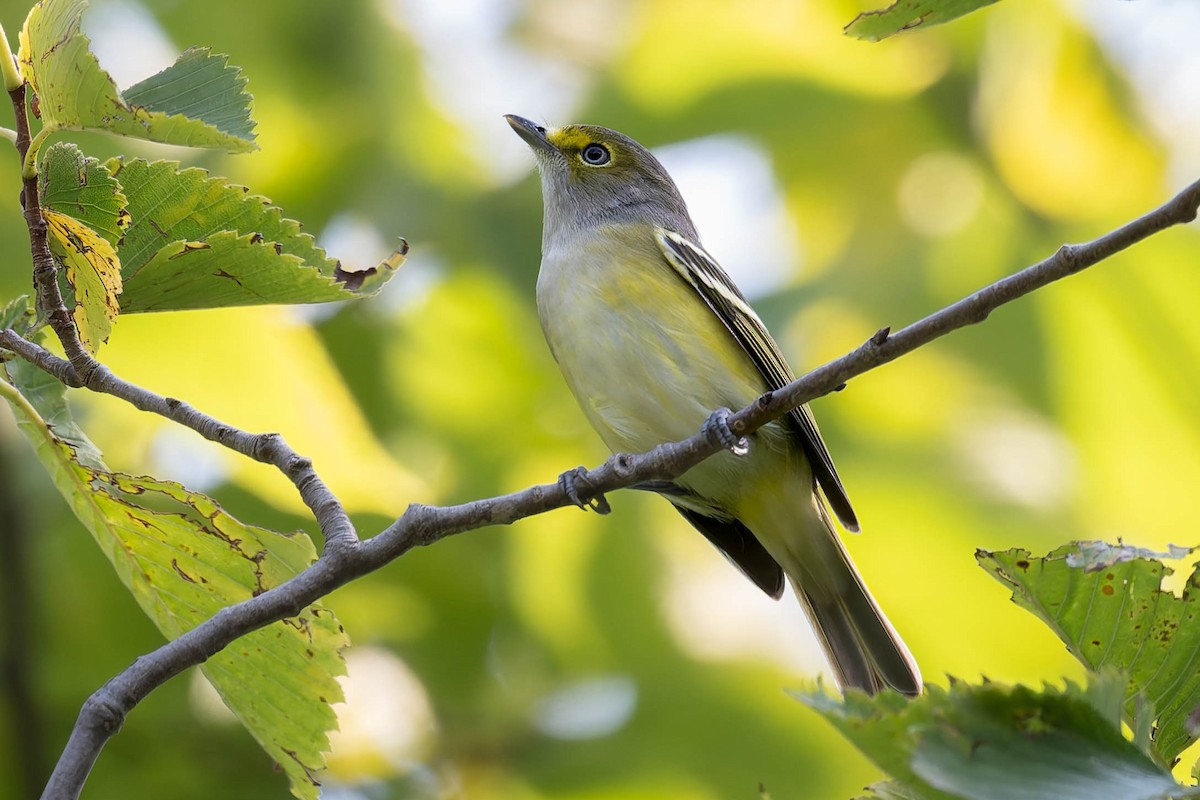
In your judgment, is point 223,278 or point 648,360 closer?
point 223,278

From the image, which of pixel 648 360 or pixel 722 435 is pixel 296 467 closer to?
pixel 722 435

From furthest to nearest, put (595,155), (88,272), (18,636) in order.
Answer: (595,155)
(18,636)
(88,272)

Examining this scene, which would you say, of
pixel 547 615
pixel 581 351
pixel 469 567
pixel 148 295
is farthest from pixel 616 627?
pixel 148 295

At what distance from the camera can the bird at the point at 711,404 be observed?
3.62 m

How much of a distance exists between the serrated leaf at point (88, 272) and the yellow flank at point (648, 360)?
1870 mm

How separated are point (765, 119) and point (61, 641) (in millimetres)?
3395

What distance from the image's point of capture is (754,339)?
375 centimetres

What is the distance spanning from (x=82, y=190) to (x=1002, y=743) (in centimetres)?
152

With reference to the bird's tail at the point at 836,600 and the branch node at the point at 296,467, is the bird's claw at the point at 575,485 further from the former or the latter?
the bird's tail at the point at 836,600

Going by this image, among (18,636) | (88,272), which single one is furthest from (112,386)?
(18,636)

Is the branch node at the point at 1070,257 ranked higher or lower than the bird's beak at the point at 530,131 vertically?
lower

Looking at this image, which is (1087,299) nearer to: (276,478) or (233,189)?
(276,478)

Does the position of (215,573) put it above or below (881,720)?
above

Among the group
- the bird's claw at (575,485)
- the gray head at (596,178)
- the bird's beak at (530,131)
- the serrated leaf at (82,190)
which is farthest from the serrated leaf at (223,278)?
the bird's beak at (530,131)
